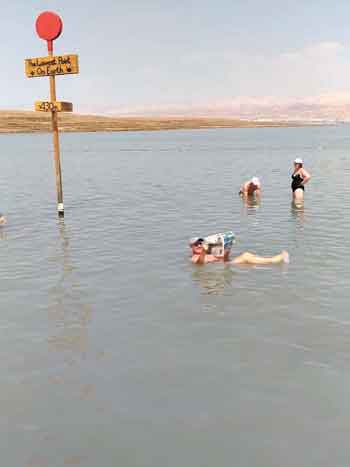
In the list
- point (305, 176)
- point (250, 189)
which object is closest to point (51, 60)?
point (250, 189)

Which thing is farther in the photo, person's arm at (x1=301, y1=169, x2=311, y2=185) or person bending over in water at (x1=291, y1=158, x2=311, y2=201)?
person bending over in water at (x1=291, y1=158, x2=311, y2=201)

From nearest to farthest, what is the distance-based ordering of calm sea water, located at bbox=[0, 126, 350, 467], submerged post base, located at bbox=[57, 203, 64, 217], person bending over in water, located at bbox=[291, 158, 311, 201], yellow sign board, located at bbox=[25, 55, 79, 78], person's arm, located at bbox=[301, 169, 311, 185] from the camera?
calm sea water, located at bbox=[0, 126, 350, 467] → yellow sign board, located at bbox=[25, 55, 79, 78] → submerged post base, located at bbox=[57, 203, 64, 217] → person's arm, located at bbox=[301, 169, 311, 185] → person bending over in water, located at bbox=[291, 158, 311, 201]

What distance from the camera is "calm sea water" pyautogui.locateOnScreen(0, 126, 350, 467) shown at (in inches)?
248

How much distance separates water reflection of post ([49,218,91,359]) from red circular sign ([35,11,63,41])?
9.91m

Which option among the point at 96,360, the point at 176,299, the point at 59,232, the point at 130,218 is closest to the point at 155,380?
the point at 96,360

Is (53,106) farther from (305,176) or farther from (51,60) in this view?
(305,176)

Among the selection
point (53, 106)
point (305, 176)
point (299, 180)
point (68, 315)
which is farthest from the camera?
point (299, 180)

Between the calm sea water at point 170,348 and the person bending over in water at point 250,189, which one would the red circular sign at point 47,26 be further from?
the person bending over in water at point 250,189

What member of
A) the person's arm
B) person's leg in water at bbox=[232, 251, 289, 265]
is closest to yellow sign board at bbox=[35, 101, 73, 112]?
person's leg in water at bbox=[232, 251, 289, 265]

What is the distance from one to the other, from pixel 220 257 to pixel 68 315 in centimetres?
518

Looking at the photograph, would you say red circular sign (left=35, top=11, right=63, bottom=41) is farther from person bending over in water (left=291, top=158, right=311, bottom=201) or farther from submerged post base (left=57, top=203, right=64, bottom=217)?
person bending over in water (left=291, top=158, right=311, bottom=201)

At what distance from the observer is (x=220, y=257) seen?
14.1 meters

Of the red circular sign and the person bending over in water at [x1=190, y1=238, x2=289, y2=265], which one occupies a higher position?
the red circular sign

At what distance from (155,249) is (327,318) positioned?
7.21 metres
